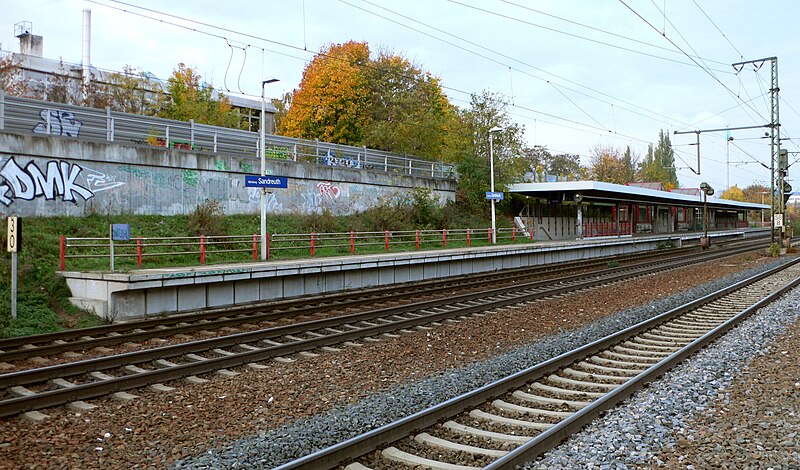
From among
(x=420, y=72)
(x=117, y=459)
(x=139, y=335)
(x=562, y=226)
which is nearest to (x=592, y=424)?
(x=117, y=459)

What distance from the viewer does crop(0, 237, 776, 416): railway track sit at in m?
7.68

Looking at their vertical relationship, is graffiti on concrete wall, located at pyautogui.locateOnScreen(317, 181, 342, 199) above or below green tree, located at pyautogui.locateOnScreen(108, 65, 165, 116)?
below

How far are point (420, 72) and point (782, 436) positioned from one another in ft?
157

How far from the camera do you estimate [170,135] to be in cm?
2642

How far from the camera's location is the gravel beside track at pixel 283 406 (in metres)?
5.79

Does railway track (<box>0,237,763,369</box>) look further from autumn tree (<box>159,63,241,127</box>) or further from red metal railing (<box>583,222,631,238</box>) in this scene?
red metal railing (<box>583,222,631,238</box>)

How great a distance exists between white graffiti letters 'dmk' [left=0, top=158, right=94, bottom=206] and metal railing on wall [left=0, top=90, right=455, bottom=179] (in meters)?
1.14

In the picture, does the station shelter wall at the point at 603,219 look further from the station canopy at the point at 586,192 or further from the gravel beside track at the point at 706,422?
the gravel beside track at the point at 706,422

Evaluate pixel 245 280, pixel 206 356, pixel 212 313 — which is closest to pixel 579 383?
pixel 206 356

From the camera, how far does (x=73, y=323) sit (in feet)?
44.0

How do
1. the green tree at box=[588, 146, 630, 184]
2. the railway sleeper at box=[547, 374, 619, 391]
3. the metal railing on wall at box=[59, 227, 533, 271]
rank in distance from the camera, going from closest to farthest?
1. the railway sleeper at box=[547, 374, 619, 391]
2. the metal railing on wall at box=[59, 227, 533, 271]
3. the green tree at box=[588, 146, 630, 184]

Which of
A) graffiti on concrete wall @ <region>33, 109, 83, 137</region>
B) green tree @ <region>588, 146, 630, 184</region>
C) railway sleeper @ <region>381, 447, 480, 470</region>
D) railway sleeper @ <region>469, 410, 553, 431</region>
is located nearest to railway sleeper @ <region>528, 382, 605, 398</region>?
railway sleeper @ <region>469, 410, 553, 431</region>

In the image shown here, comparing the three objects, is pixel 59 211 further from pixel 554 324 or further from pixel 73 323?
pixel 554 324

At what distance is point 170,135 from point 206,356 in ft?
62.4
